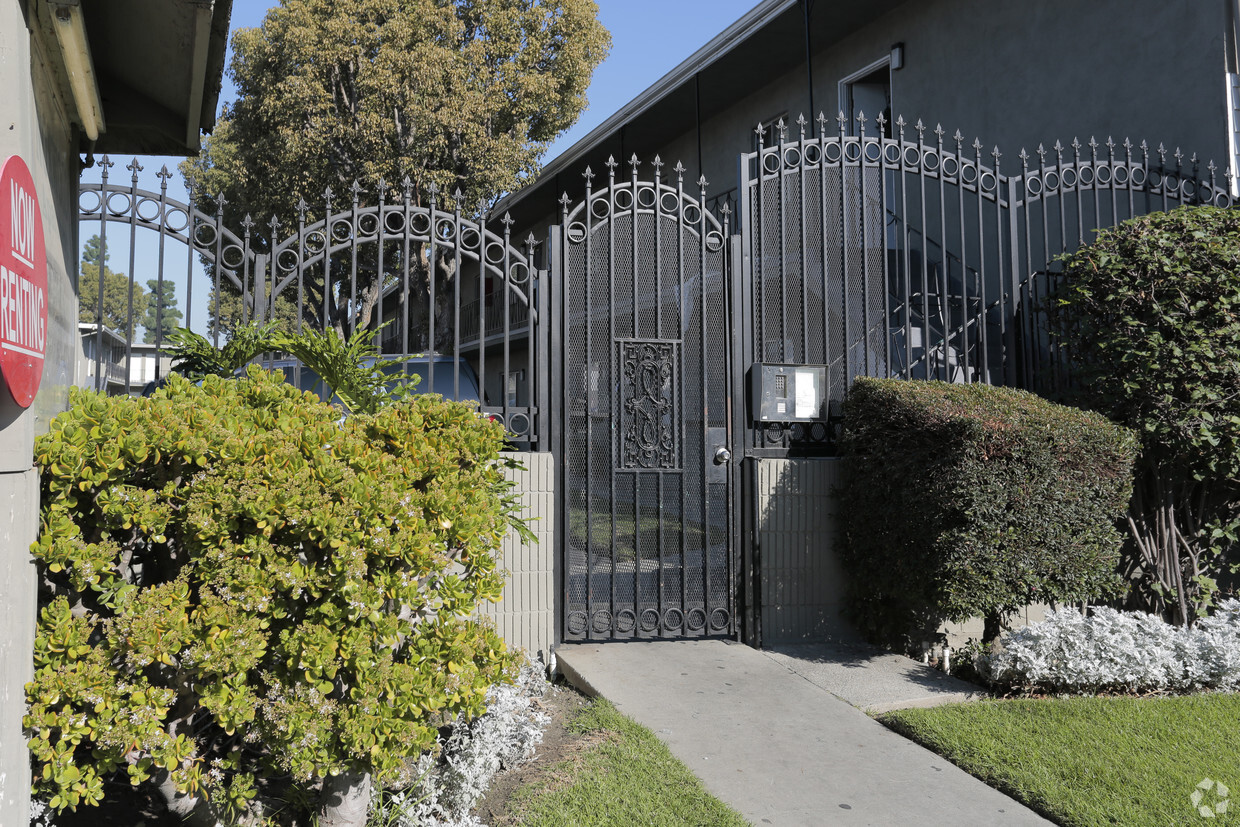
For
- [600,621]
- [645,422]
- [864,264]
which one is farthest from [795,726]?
[864,264]

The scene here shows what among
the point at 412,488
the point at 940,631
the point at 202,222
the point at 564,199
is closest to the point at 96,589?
the point at 412,488

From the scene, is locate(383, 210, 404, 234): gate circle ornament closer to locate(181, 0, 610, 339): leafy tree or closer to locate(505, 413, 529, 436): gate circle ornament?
locate(505, 413, 529, 436): gate circle ornament

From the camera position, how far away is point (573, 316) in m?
5.95

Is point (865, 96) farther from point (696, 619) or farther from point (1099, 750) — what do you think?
point (1099, 750)

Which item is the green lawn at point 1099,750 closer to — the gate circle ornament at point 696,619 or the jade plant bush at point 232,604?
the gate circle ornament at point 696,619

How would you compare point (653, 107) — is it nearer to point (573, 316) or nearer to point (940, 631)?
point (573, 316)

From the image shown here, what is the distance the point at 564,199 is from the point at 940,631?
12.3 feet

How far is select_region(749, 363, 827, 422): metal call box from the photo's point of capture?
611 cm

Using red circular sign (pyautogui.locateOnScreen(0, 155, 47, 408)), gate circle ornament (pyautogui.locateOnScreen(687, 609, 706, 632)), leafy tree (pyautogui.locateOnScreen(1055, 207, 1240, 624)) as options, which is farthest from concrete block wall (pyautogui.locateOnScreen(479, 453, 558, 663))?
leafy tree (pyautogui.locateOnScreen(1055, 207, 1240, 624))

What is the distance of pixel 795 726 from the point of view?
4543 mm

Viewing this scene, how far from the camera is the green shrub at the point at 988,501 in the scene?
199 inches

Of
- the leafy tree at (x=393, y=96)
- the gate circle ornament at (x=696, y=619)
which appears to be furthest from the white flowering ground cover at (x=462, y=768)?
the leafy tree at (x=393, y=96)

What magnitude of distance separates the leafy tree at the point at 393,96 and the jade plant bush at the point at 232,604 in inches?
496

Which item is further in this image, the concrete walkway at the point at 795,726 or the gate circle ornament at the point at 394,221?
the gate circle ornament at the point at 394,221
